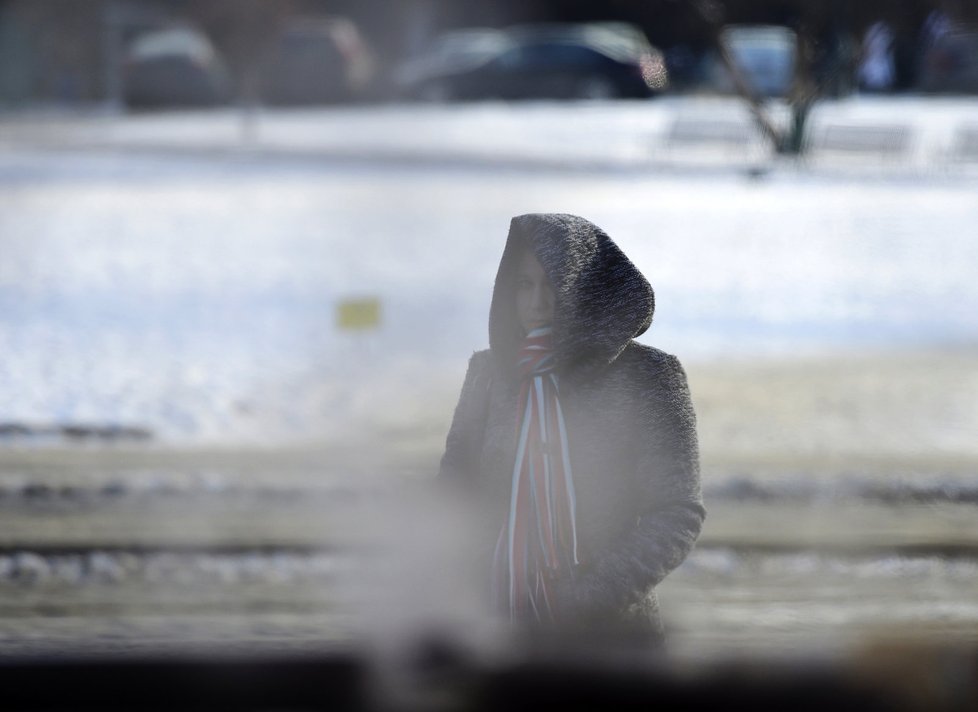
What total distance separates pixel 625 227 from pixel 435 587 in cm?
909

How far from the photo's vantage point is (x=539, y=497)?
2471 millimetres

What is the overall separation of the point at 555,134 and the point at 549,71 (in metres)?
6.29

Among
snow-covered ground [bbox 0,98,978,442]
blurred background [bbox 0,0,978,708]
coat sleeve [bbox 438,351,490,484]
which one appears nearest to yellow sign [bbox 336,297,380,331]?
blurred background [bbox 0,0,978,708]

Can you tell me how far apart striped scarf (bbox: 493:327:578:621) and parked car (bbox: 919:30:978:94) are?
26734mm

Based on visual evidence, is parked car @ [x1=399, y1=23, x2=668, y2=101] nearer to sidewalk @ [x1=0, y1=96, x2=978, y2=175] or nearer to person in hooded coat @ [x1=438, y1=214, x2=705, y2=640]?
sidewalk @ [x1=0, y1=96, x2=978, y2=175]

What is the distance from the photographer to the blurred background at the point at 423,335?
5180 millimetres

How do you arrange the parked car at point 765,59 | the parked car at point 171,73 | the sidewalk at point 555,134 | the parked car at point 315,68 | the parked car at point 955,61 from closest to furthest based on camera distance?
the sidewalk at point 555,134, the parked car at point 765,59, the parked car at point 955,61, the parked car at point 315,68, the parked car at point 171,73

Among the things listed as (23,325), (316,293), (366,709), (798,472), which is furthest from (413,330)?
(366,709)

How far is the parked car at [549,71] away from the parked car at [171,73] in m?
4.36

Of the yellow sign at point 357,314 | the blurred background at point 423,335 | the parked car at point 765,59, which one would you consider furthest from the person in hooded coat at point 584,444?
the parked car at point 765,59

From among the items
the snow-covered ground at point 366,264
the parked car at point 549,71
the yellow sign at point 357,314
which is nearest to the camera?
the yellow sign at point 357,314

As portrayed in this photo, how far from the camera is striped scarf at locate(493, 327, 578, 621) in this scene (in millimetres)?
2469

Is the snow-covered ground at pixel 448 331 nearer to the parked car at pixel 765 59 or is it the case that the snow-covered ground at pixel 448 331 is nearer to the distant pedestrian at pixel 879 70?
the parked car at pixel 765 59

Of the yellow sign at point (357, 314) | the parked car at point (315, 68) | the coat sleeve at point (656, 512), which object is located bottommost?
the coat sleeve at point (656, 512)
